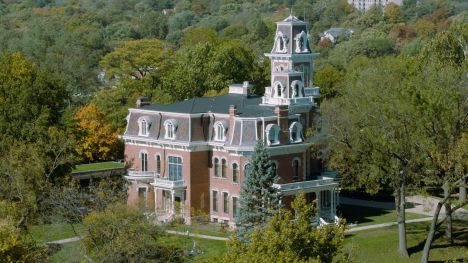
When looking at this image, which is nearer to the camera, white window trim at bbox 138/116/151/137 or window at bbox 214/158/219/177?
window at bbox 214/158/219/177

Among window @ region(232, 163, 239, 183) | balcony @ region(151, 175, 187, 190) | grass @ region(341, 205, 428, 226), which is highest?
window @ region(232, 163, 239, 183)

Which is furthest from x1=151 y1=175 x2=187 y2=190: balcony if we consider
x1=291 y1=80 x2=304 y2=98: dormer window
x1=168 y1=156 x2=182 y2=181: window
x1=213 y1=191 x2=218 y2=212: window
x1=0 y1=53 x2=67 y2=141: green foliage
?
x1=291 y1=80 x2=304 y2=98: dormer window

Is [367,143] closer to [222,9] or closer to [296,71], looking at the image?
[296,71]

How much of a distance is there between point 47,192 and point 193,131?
31.6 ft

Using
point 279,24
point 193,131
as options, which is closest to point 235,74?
point 279,24

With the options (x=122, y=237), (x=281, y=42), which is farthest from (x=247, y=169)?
(x=122, y=237)

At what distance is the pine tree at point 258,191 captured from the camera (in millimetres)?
46750

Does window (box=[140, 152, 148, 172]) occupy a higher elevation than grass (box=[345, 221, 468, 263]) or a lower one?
higher

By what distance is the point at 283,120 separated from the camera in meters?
52.0

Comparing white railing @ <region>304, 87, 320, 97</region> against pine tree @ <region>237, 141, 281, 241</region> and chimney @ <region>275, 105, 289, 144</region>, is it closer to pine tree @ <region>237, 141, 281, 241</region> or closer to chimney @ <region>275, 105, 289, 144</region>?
chimney @ <region>275, 105, 289, 144</region>

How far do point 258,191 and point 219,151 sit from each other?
5.61m

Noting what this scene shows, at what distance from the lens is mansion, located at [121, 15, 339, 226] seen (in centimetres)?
5188

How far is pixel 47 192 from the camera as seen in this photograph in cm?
4656

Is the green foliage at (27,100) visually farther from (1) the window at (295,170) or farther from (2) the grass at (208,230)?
(1) the window at (295,170)
